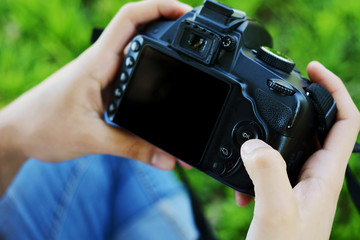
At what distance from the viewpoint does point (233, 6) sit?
1.35m

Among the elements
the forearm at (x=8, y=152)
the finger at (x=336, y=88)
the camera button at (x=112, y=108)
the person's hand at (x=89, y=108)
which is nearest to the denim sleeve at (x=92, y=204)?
the forearm at (x=8, y=152)

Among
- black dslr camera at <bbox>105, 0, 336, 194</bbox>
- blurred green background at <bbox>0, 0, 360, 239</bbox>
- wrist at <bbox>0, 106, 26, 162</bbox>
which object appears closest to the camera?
black dslr camera at <bbox>105, 0, 336, 194</bbox>

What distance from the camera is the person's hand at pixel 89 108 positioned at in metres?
0.86

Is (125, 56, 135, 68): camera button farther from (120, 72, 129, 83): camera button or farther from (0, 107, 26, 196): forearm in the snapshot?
(0, 107, 26, 196): forearm

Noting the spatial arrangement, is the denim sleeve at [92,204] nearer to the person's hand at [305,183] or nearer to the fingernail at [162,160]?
the fingernail at [162,160]

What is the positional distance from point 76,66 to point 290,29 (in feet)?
2.64

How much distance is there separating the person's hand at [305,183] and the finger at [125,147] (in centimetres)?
20

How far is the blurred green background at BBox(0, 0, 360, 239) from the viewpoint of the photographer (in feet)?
4.03

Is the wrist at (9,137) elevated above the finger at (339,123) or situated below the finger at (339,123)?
below

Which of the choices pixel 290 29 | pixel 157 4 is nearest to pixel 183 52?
pixel 157 4

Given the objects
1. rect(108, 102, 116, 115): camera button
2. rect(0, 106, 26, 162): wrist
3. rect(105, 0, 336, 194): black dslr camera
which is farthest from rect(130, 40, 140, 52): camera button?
rect(0, 106, 26, 162): wrist

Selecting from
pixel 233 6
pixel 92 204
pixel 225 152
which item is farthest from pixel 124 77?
pixel 233 6

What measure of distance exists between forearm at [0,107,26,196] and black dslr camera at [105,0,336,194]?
0.29 m

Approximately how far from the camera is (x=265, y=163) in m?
0.54
